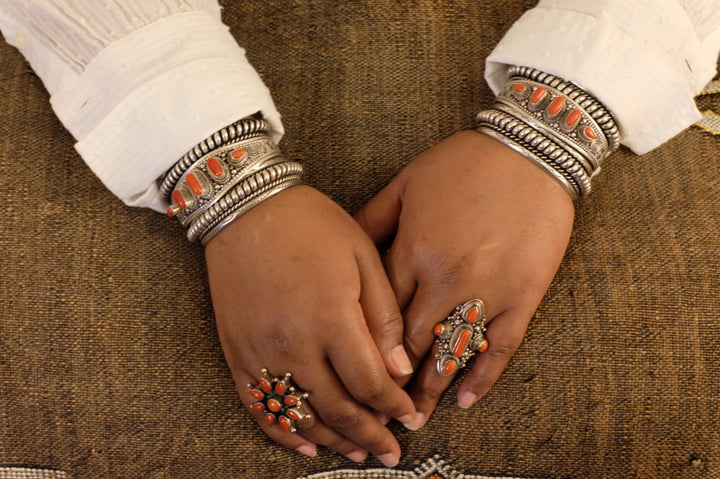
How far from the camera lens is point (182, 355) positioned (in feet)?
2.19

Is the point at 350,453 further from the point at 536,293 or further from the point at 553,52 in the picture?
the point at 553,52

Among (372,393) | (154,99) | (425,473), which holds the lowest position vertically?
(425,473)

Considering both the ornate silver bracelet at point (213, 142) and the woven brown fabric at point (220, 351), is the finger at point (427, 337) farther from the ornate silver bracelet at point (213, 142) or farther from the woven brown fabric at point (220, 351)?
the ornate silver bracelet at point (213, 142)

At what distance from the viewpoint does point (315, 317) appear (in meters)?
0.59

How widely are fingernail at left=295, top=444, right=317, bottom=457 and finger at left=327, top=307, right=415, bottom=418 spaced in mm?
87

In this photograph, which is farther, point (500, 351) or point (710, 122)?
point (710, 122)

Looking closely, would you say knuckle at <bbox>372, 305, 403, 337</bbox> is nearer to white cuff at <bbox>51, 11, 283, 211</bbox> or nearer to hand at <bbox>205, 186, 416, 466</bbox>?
hand at <bbox>205, 186, 416, 466</bbox>

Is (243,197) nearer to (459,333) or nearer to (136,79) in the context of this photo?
(136,79)

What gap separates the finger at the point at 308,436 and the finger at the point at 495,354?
0.46ft

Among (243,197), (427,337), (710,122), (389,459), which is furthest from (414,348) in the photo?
(710,122)

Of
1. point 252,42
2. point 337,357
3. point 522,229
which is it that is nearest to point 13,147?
point 252,42

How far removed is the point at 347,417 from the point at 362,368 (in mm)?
66

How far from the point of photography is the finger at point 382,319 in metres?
0.63

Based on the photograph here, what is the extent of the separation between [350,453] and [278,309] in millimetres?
198
